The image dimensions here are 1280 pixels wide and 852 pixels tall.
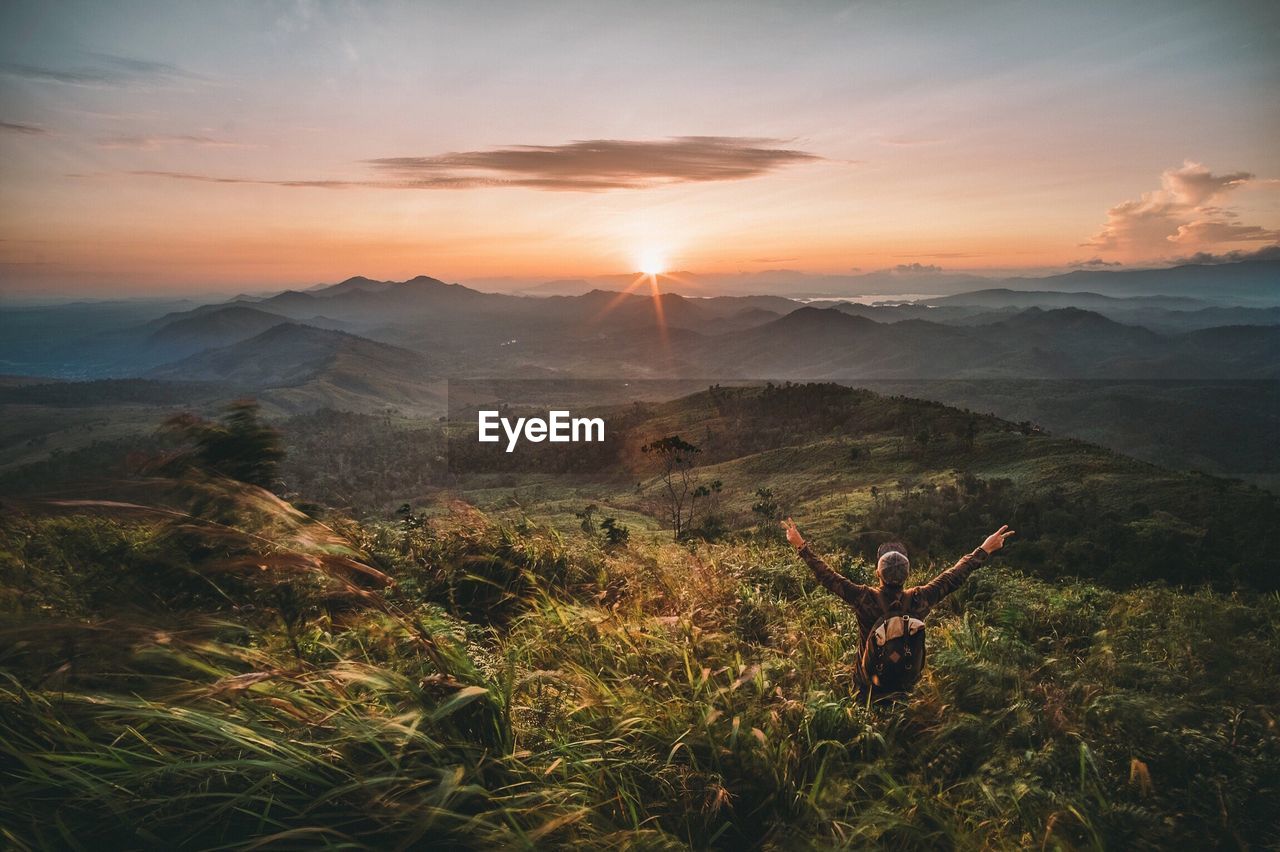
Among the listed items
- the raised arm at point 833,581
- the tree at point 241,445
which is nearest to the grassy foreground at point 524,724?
the raised arm at point 833,581

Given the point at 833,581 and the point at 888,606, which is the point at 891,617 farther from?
the point at 833,581

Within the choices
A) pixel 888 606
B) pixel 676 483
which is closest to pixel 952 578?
pixel 888 606

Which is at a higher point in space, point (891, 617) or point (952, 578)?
point (952, 578)

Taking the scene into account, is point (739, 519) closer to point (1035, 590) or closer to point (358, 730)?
point (1035, 590)

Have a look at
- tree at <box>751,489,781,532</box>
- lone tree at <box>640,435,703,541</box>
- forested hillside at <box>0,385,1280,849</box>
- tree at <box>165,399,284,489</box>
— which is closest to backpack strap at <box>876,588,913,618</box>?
forested hillside at <box>0,385,1280,849</box>

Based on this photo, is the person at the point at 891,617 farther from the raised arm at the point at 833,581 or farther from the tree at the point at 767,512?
the tree at the point at 767,512

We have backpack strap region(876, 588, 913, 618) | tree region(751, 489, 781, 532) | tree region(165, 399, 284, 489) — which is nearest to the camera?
backpack strap region(876, 588, 913, 618)

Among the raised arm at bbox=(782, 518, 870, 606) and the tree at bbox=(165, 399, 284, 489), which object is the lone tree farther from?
the raised arm at bbox=(782, 518, 870, 606)
